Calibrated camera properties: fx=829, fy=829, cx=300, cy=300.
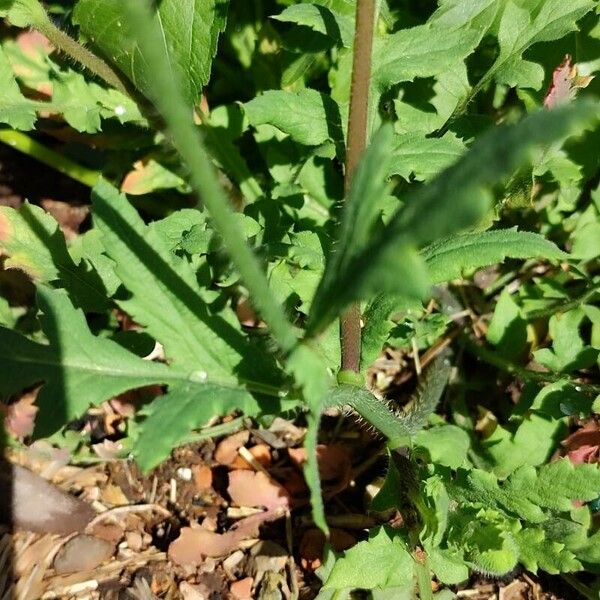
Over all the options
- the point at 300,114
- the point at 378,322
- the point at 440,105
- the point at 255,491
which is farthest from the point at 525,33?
the point at 255,491

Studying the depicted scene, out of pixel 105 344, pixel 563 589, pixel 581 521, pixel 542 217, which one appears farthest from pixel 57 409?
pixel 542 217

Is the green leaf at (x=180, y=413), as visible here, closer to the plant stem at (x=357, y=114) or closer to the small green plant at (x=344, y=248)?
the small green plant at (x=344, y=248)

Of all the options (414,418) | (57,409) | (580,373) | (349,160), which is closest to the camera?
(57,409)

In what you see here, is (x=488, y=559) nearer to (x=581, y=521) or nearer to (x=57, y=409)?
(x=581, y=521)

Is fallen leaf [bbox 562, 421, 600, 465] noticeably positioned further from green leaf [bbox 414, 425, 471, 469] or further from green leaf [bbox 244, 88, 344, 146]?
green leaf [bbox 244, 88, 344, 146]

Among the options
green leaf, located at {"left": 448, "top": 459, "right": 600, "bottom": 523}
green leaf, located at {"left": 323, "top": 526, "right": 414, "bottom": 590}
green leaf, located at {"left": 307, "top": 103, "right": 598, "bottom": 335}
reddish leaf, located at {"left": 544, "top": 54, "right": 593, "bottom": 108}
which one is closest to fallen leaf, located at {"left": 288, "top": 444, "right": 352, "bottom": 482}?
green leaf, located at {"left": 323, "top": 526, "right": 414, "bottom": 590}

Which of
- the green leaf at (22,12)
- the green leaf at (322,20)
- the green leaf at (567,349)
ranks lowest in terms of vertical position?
the green leaf at (567,349)

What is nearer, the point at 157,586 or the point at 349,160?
the point at 349,160

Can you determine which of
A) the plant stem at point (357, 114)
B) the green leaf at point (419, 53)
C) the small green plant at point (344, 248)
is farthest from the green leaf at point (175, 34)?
the plant stem at point (357, 114)
